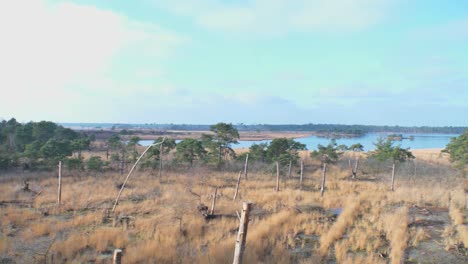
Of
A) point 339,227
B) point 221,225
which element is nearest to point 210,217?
point 221,225

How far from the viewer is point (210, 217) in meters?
10.9

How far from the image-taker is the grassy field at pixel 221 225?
742cm

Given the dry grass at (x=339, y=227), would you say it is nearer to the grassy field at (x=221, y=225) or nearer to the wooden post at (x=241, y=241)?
the grassy field at (x=221, y=225)

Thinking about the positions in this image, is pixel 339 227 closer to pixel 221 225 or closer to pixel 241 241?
pixel 221 225

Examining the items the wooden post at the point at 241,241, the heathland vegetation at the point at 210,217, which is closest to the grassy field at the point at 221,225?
the heathland vegetation at the point at 210,217

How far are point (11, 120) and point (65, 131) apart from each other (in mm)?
8316

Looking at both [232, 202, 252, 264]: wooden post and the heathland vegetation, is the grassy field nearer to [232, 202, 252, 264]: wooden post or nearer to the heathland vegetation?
the heathland vegetation

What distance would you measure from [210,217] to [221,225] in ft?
3.52

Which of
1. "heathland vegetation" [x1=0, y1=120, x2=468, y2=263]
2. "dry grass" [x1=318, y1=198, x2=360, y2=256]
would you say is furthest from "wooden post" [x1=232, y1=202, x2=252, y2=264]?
"dry grass" [x1=318, y1=198, x2=360, y2=256]

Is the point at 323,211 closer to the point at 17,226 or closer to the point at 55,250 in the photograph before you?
the point at 55,250

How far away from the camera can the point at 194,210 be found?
37.6 feet

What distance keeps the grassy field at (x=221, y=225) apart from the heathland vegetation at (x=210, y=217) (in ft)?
0.12

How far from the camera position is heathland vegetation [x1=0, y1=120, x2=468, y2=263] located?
7.59 meters

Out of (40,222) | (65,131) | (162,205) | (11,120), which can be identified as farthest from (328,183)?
(11,120)
